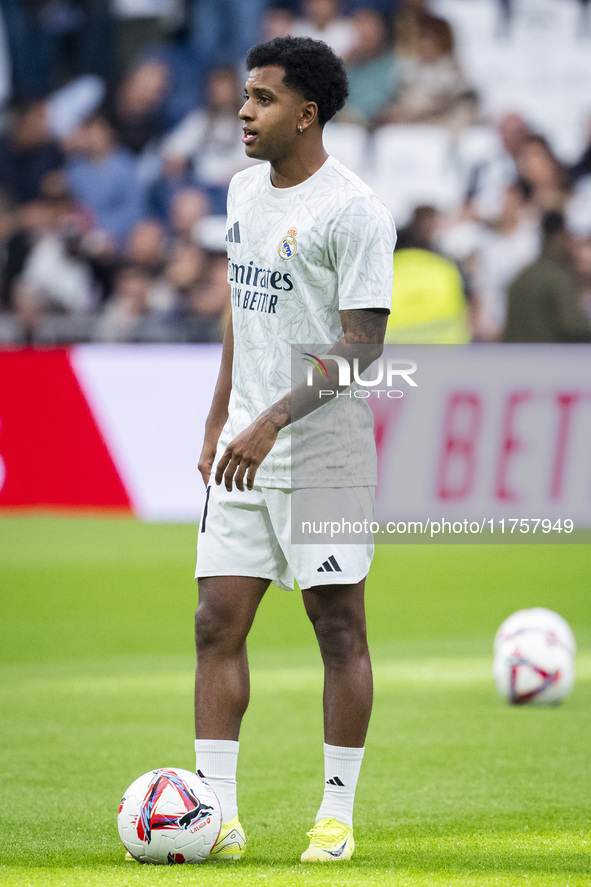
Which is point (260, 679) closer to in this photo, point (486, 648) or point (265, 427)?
point (486, 648)

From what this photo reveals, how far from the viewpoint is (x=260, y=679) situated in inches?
323

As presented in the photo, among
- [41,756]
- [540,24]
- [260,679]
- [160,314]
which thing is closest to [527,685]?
[260,679]

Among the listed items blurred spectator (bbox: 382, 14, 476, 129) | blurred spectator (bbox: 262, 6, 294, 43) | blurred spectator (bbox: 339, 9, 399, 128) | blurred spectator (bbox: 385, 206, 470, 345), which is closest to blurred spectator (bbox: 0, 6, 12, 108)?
blurred spectator (bbox: 262, 6, 294, 43)

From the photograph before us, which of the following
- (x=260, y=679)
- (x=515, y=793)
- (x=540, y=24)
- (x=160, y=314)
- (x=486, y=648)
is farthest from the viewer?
(x=540, y=24)

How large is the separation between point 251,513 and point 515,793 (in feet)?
5.64

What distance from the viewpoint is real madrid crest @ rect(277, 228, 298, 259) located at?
14.1ft

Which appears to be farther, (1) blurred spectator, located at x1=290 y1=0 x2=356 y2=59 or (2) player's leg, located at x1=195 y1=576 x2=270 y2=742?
(1) blurred spectator, located at x1=290 y1=0 x2=356 y2=59

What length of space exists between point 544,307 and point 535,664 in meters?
6.26

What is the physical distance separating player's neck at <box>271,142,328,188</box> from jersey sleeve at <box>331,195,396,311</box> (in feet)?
0.79

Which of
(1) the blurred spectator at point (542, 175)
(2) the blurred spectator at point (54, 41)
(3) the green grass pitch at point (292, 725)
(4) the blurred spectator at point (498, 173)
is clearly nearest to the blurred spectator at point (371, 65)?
(4) the blurred spectator at point (498, 173)

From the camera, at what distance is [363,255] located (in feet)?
13.8

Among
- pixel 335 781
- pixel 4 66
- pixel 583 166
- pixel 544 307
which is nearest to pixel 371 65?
pixel 583 166

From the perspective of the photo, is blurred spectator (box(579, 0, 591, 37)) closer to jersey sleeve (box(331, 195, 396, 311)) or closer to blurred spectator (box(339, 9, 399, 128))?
blurred spectator (box(339, 9, 399, 128))

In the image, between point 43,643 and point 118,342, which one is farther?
point 118,342
